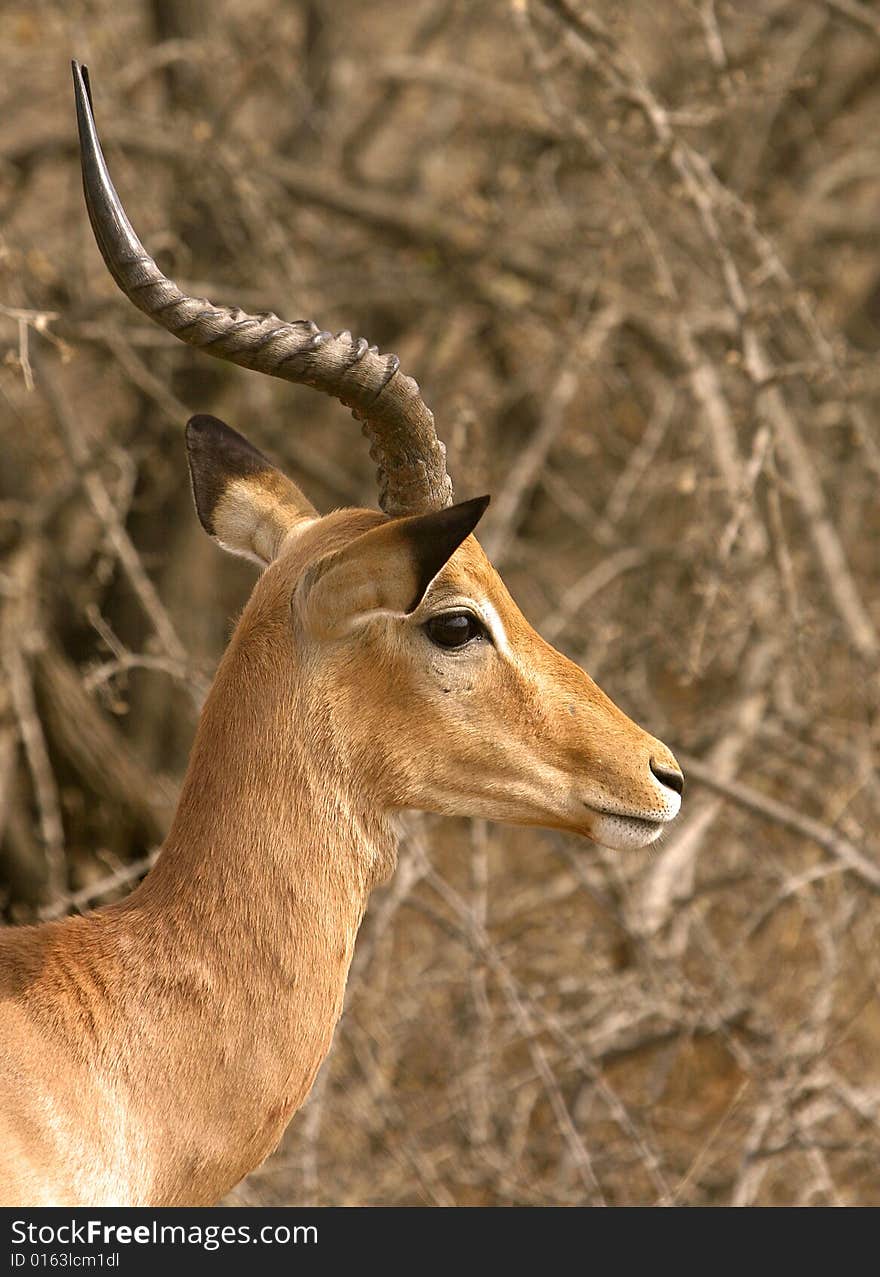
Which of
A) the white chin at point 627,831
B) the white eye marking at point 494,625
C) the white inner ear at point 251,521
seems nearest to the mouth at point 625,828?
the white chin at point 627,831

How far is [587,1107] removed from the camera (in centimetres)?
655

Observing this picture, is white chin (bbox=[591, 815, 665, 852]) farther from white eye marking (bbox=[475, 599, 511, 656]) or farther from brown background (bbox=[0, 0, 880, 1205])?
brown background (bbox=[0, 0, 880, 1205])

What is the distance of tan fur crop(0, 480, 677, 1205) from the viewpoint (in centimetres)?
364

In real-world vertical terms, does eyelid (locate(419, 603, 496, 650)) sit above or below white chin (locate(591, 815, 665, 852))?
above

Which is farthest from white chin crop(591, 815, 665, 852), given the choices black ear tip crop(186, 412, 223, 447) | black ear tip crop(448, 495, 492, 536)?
black ear tip crop(186, 412, 223, 447)

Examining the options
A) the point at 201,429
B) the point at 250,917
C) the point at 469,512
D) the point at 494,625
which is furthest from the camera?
the point at 201,429

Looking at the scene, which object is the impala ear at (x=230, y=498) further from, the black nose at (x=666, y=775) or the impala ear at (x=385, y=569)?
the black nose at (x=666, y=775)

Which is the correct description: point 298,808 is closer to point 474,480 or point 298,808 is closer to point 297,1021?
point 297,1021

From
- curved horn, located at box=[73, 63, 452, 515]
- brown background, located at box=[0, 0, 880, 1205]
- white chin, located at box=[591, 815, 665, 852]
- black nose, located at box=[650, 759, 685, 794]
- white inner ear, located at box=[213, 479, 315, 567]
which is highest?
curved horn, located at box=[73, 63, 452, 515]

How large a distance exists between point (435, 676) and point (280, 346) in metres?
0.79

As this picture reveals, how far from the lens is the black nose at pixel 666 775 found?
3871 millimetres

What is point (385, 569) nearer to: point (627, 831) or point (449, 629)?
point (449, 629)

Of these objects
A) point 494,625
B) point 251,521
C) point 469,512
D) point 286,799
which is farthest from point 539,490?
point 469,512

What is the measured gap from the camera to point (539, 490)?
10836mm
